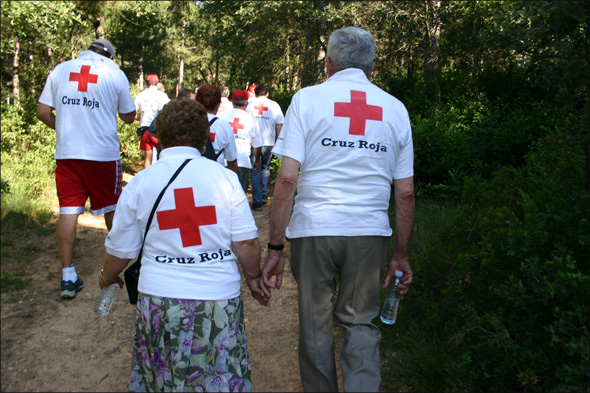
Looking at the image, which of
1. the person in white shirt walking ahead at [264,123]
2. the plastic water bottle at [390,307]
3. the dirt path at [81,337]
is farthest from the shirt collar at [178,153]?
the person in white shirt walking ahead at [264,123]

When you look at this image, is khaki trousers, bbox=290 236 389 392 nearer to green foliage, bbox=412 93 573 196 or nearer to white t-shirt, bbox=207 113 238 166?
white t-shirt, bbox=207 113 238 166

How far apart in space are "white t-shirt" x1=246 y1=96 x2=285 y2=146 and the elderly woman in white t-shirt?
5.96m

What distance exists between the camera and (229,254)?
2.63m

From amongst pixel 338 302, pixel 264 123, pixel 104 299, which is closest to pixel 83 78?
pixel 104 299

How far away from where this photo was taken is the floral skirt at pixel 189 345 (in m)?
2.49

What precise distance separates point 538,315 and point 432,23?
9.73 meters

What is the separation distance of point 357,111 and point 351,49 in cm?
38

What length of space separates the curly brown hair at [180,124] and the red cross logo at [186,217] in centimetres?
36

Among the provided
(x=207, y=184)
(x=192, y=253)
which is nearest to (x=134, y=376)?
(x=192, y=253)

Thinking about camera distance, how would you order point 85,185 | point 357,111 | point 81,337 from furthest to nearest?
point 85,185
point 81,337
point 357,111

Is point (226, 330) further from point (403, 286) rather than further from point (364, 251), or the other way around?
point (403, 286)

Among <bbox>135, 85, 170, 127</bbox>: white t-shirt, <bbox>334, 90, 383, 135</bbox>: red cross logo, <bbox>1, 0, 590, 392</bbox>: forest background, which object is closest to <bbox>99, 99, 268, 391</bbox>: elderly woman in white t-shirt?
<bbox>334, 90, 383, 135</bbox>: red cross logo

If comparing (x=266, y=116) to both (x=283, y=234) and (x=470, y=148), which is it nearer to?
(x=470, y=148)

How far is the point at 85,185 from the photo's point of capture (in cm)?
453
